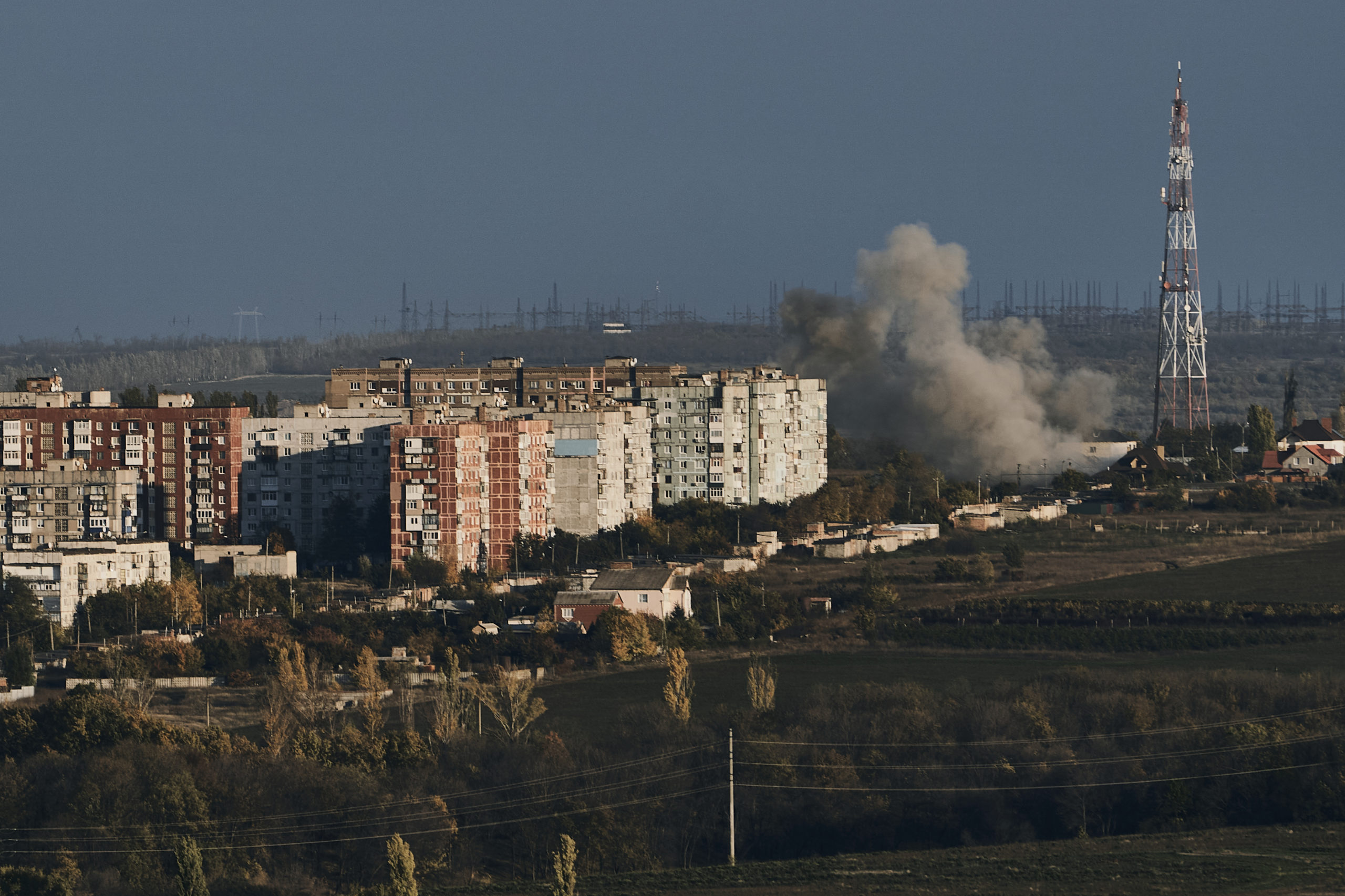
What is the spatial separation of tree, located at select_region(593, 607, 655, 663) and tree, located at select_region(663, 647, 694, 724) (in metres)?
3.67

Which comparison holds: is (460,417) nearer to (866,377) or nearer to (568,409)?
(568,409)

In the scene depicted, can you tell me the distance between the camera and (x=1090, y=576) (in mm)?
48906

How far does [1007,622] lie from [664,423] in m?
23.0

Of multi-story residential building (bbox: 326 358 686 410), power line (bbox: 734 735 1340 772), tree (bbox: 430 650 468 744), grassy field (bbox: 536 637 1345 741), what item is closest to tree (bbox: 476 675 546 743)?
tree (bbox: 430 650 468 744)

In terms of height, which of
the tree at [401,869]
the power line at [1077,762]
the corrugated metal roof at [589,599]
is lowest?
the tree at [401,869]

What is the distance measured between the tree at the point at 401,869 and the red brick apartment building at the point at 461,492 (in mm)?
24488

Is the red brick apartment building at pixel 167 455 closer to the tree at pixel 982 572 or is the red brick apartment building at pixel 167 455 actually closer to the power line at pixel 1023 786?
the tree at pixel 982 572

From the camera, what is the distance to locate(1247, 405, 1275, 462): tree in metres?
73.2

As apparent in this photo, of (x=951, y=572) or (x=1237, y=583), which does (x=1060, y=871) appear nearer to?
(x=1237, y=583)

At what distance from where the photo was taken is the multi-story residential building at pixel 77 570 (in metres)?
45.8

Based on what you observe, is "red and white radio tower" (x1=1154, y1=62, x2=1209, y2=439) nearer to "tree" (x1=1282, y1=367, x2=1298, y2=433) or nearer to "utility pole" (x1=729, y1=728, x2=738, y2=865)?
"tree" (x1=1282, y1=367, x2=1298, y2=433)

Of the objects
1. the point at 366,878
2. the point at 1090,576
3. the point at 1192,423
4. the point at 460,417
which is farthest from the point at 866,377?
the point at 366,878

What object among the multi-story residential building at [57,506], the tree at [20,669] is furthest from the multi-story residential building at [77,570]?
the tree at [20,669]

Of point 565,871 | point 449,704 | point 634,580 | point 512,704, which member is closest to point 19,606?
point 634,580
